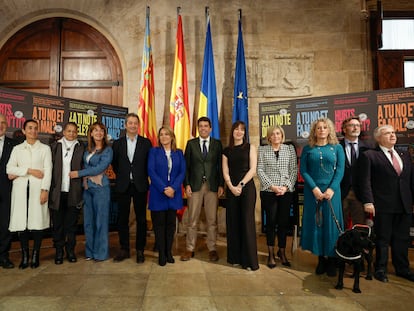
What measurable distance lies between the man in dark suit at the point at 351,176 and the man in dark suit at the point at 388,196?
16cm

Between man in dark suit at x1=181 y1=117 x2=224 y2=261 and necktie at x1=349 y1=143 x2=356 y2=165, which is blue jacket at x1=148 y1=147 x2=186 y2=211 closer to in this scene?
man in dark suit at x1=181 y1=117 x2=224 y2=261

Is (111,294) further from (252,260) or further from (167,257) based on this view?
(252,260)

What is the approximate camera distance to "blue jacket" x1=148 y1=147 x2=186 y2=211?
3.35 m

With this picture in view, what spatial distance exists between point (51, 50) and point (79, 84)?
0.82 metres

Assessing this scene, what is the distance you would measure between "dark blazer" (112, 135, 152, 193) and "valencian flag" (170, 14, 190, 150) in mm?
1441

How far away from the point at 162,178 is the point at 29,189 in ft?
4.61

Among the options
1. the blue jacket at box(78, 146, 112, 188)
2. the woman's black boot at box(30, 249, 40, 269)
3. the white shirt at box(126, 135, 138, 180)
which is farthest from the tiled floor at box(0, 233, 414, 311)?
the white shirt at box(126, 135, 138, 180)

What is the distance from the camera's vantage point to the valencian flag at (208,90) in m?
5.07

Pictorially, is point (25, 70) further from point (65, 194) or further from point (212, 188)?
Result: point (212, 188)

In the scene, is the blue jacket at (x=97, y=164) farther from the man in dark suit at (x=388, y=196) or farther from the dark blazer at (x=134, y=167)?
the man in dark suit at (x=388, y=196)

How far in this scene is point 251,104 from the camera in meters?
5.46

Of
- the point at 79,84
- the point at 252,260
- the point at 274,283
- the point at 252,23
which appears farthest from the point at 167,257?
the point at 252,23

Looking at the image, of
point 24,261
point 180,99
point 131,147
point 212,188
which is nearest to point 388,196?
point 212,188

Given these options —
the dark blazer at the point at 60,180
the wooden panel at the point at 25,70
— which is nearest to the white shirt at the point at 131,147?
the dark blazer at the point at 60,180
